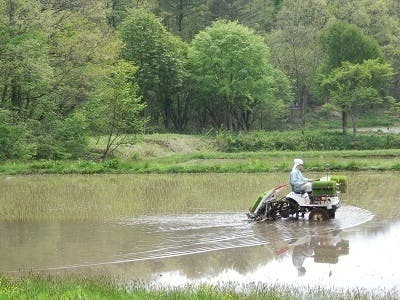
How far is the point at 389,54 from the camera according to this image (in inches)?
2333

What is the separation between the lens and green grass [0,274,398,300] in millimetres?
7879

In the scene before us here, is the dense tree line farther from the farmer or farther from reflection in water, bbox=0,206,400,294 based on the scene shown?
the farmer

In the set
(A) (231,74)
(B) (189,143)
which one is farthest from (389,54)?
(B) (189,143)

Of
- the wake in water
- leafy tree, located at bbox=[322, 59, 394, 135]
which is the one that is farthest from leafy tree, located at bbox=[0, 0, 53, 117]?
leafy tree, located at bbox=[322, 59, 394, 135]

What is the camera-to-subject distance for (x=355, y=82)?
4653 centimetres

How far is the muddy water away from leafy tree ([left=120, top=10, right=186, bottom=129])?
29037 mm

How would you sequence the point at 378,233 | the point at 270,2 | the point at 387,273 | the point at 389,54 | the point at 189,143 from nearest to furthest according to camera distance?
the point at 387,273, the point at 378,233, the point at 189,143, the point at 389,54, the point at 270,2

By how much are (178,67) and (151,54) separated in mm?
2622

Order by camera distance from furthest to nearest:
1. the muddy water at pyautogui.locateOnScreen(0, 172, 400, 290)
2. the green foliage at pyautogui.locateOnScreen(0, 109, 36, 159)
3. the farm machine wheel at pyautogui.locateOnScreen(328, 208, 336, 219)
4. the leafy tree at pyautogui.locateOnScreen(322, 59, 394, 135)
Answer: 1. the leafy tree at pyautogui.locateOnScreen(322, 59, 394, 135)
2. the green foliage at pyautogui.locateOnScreen(0, 109, 36, 159)
3. the farm machine wheel at pyautogui.locateOnScreen(328, 208, 336, 219)
4. the muddy water at pyautogui.locateOnScreen(0, 172, 400, 290)

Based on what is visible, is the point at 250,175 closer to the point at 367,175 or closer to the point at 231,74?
the point at 367,175

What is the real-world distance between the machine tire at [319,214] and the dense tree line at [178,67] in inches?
735

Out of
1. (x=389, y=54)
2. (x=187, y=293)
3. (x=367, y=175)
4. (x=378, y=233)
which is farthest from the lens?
(x=389, y=54)

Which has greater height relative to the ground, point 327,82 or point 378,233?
point 327,82

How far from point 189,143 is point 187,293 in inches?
1340
